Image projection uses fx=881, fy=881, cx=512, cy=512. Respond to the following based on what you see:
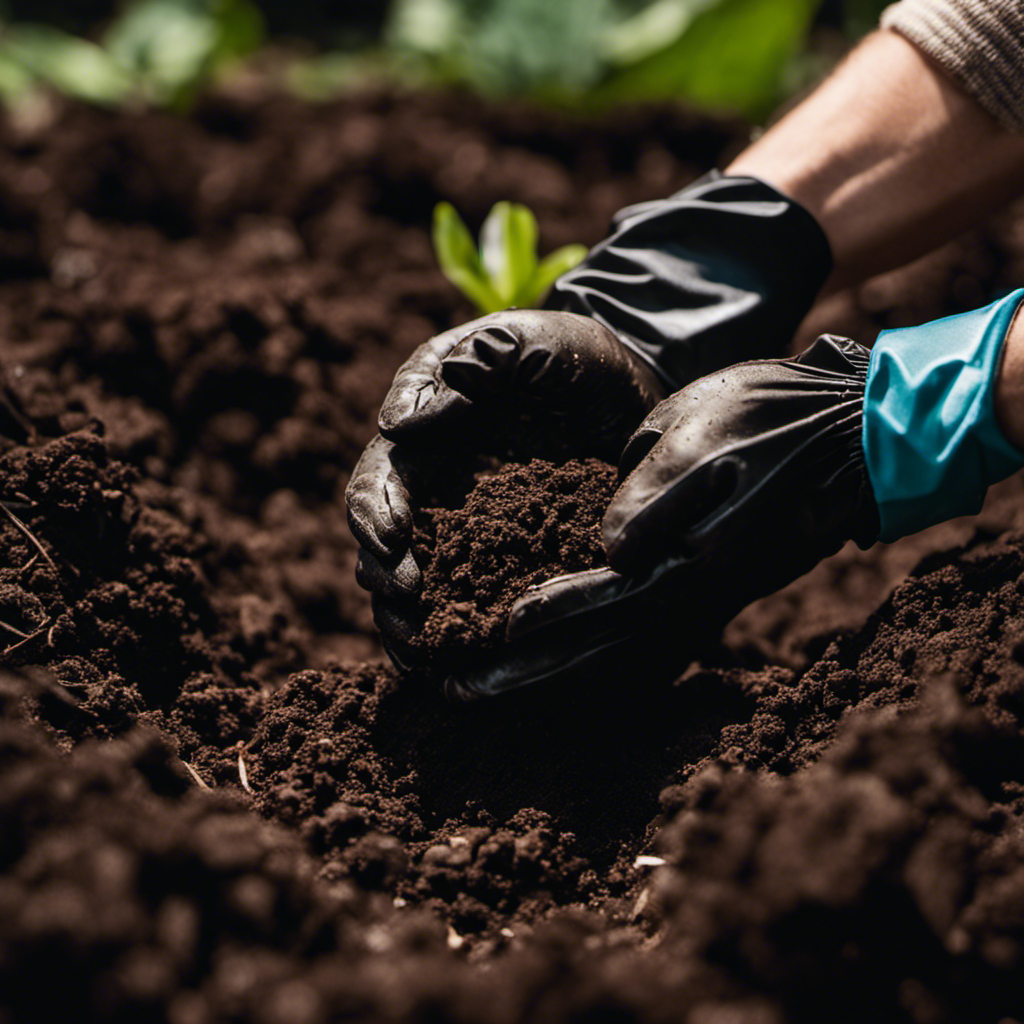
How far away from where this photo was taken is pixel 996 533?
1909 millimetres

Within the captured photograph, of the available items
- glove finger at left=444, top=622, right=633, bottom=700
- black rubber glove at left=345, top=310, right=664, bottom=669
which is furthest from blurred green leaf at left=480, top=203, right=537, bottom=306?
glove finger at left=444, top=622, right=633, bottom=700

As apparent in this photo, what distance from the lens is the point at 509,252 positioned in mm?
2561

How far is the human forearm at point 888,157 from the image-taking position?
81.6 inches

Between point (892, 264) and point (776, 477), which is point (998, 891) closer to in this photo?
point (776, 477)

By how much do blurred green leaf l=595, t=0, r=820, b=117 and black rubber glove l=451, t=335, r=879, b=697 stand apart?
298 cm

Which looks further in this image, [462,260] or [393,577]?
[462,260]

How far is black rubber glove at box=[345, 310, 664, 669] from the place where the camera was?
64.8 inches

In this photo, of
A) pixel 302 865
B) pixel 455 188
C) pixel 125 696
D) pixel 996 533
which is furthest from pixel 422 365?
pixel 455 188

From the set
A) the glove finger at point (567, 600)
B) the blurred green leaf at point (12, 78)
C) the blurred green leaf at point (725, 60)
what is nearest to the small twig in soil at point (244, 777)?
the glove finger at point (567, 600)

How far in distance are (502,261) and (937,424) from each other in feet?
4.69

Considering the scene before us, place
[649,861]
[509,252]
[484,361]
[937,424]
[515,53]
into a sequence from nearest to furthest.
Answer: [649,861] < [937,424] < [484,361] < [509,252] < [515,53]

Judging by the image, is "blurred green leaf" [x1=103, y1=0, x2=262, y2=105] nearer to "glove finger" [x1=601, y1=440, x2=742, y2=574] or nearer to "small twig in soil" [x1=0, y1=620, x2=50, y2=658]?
"small twig in soil" [x1=0, y1=620, x2=50, y2=658]

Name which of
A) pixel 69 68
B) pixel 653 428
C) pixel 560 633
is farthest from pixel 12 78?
→ pixel 560 633

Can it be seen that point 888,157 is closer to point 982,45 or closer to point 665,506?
point 982,45
